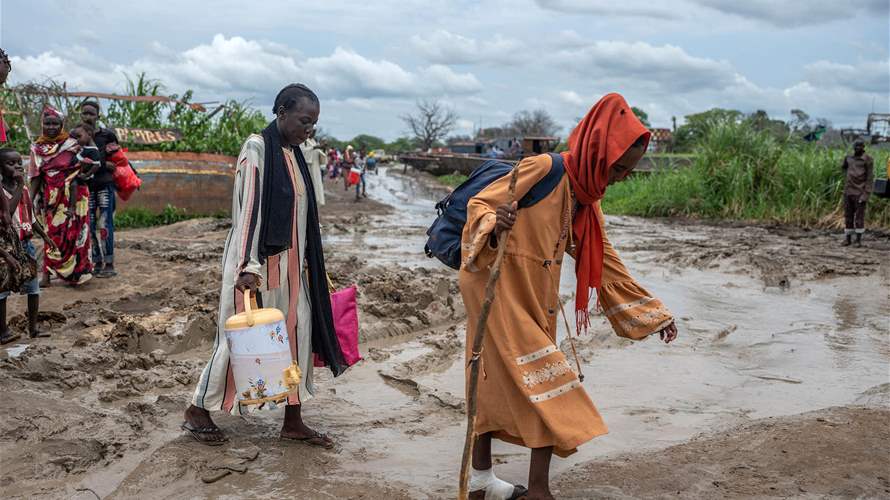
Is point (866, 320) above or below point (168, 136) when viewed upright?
below

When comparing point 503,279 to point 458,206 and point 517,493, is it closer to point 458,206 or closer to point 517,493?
point 458,206

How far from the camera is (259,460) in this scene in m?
3.53

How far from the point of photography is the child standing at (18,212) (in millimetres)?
5234

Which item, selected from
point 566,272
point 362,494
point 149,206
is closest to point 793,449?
point 362,494

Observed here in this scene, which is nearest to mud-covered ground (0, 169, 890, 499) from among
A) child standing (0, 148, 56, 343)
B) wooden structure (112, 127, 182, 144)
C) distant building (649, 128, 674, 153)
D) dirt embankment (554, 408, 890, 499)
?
dirt embankment (554, 408, 890, 499)

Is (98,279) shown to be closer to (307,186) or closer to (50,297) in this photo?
(50,297)

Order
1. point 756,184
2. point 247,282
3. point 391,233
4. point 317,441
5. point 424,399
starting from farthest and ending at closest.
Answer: point 756,184, point 391,233, point 424,399, point 317,441, point 247,282

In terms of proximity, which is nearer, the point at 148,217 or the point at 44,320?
the point at 44,320

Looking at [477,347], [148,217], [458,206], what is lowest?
[148,217]

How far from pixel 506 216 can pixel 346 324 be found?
1407 millimetres

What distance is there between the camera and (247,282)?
10.7 ft

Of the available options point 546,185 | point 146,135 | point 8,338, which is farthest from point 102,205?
point 546,185

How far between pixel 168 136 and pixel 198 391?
10.5 meters

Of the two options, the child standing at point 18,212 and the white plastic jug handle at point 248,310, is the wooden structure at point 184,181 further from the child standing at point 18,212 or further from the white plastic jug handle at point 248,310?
the white plastic jug handle at point 248,310
